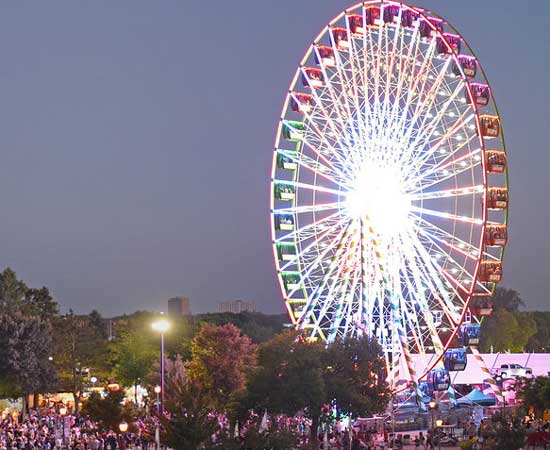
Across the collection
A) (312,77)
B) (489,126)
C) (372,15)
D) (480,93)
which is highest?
(372,15)

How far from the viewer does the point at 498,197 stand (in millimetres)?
52281

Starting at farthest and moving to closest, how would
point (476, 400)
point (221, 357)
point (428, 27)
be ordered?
point (221, 357) → point (476, 400) → point (428, 27)

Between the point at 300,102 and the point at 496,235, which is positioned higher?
the point at 300,102

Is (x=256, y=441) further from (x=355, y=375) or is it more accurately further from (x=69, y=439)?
(x=69, y=439)

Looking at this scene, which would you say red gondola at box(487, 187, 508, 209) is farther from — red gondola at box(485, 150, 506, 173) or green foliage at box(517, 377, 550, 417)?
green foliage at box(517, 377, 550, 417)

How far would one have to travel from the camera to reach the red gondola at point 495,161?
51.9 metres

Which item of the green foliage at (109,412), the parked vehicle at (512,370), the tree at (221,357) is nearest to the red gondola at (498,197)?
the green foliage at (109,412)

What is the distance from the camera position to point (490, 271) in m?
53.1

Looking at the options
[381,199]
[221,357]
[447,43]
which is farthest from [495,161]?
[221,357]

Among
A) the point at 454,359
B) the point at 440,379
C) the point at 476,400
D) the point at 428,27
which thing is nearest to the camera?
the point at 428,27

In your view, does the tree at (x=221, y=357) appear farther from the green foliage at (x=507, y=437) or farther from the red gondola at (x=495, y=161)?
the green foliage at (x=507, y=437)

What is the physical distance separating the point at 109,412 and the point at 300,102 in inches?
836

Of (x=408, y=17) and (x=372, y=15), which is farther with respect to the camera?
(x=372, y=15)

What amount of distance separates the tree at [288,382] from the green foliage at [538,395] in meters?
12.8
